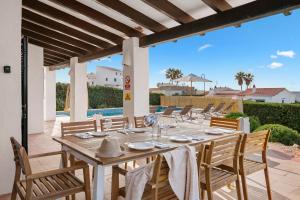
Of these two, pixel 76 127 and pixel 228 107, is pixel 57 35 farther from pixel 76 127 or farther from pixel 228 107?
pixel 228 107

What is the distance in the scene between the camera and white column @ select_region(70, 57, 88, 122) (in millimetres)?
8492

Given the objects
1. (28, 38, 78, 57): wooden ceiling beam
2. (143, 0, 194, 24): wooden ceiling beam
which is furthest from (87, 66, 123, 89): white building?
(143, 0, 194, 24): wooden ceiling beam

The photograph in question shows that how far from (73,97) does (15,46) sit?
5.61m

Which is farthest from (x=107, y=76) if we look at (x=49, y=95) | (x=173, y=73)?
(x=49, y=95)

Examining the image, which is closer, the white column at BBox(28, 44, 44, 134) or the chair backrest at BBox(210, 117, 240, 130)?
the chair backrest at BBox(210, 117, 240, 130)

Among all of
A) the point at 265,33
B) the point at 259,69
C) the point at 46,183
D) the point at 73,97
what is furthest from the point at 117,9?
the point at 259,69

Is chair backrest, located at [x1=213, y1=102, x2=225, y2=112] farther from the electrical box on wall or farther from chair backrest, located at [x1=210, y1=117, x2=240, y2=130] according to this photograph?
the electrical box on wall

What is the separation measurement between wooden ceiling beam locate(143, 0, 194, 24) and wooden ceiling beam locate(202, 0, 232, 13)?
653 millimetres

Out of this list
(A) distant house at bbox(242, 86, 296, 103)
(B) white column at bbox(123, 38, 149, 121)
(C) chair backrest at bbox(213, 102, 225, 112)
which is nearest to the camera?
(B) white column at bbox(123, 38, 149, 121)

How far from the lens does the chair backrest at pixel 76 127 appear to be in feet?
Result: 9.93

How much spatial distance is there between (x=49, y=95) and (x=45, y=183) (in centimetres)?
851

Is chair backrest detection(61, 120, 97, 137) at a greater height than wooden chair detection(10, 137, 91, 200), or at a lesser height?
greater

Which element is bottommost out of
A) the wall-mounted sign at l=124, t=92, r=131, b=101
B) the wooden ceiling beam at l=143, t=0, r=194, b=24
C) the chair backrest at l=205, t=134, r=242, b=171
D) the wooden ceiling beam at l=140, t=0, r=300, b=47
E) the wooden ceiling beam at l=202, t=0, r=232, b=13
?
the chair backrest at l=205, t=134, r=242, b=171

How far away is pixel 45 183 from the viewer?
2100 millimetres
